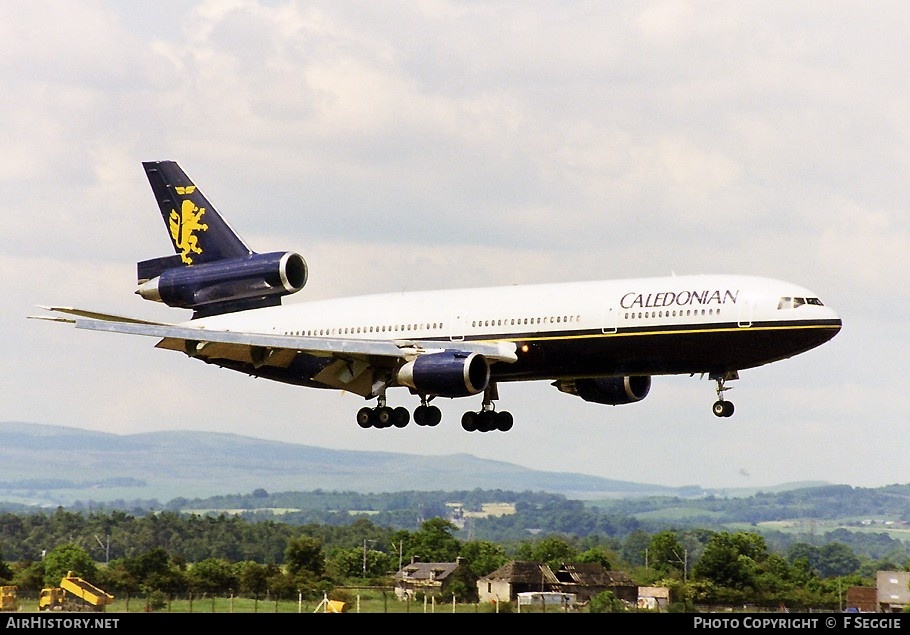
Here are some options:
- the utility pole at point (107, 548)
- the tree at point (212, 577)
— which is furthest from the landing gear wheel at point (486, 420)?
the utility pole at point (107, 548)

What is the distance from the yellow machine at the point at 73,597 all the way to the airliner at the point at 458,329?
9701mm

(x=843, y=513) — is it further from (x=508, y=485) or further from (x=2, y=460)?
(x=2, y=460)

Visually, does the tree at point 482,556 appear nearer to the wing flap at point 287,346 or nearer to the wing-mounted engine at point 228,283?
the wing flap at point 287,346

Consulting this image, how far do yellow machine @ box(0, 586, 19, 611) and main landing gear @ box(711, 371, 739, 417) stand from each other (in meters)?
25.2

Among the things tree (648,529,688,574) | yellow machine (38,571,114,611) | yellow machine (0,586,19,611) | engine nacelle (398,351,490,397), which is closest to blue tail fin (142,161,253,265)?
engine nacelle (398,351,490,397)

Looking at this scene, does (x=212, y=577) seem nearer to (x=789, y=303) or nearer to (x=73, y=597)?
(x=73, y=597)

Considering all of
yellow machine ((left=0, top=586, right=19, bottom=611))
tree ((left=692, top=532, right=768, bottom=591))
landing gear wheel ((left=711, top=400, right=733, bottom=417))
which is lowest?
yellow machine ((left=0, top=586, right=19, bottom=611))

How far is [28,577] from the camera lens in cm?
5772

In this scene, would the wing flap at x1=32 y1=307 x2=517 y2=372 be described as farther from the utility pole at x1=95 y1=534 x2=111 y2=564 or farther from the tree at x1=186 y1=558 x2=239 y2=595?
the utility pole at x1=95 y1=534 x2=111 y2=564

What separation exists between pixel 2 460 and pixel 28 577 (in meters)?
77.6

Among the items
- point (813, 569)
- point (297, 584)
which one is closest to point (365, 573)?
point (297, 584)

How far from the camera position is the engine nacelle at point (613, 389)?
62.1 meters

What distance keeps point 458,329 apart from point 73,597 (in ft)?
57.2

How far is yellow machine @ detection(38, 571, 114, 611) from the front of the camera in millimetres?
49544
